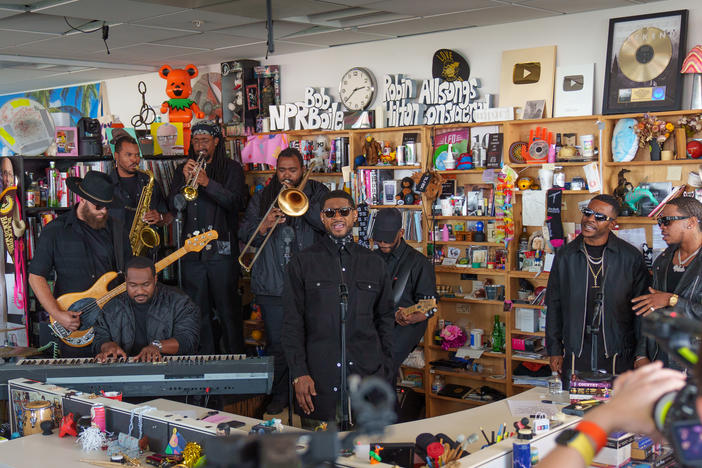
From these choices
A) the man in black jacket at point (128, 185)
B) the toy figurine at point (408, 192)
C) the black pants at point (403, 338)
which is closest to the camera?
the black pants at point (403, 338)

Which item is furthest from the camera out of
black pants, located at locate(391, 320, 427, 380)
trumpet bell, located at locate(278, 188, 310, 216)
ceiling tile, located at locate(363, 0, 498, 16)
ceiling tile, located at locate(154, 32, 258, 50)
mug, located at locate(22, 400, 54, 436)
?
ceiling tile, located at locate(154, 32, 258, 50)

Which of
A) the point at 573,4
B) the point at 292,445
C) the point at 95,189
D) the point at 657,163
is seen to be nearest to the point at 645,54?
the point at 573,4

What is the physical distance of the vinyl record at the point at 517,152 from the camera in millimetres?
6219

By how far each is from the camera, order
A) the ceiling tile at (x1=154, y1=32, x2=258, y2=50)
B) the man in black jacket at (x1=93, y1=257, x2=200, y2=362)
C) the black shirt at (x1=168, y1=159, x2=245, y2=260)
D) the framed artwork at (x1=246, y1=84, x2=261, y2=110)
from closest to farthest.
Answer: the man in black jacket at (x1=93, y1=257, x2=200, y2=362)
the ceiling tile at (x1=154, y1=32, x2=258, y2=50)
the black shirt at (x1=168, y1=159, x2=245, y2=260)
the framed artwork at (x1=246, y1=84, x2=261, y2=110)

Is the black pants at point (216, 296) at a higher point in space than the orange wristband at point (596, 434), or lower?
lower

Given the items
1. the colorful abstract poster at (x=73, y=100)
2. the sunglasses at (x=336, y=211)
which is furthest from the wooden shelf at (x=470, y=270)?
the colorful abstract poster at (x=73, y=100)

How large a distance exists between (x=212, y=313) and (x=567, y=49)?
3720 millimetres

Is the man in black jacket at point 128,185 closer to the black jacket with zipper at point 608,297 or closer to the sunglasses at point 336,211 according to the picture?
the sunglasses at point 336,211

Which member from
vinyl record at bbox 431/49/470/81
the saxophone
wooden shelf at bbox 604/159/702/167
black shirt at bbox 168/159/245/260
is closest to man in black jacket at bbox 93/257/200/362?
the saxophone

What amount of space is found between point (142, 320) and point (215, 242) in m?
2.12

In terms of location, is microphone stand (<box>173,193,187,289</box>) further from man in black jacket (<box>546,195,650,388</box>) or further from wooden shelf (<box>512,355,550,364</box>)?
man in black jacket (<box>546,195,650,388</box>)

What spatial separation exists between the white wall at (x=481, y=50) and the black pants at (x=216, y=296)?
182cm

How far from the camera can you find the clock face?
7070 mm

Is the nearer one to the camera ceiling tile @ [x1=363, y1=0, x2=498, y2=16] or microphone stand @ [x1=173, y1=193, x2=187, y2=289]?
ceiling tile @ [x1=363, y1=0, x2=498, y2=16]
